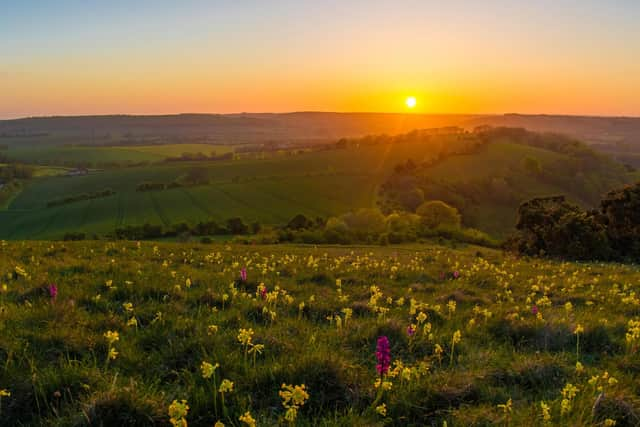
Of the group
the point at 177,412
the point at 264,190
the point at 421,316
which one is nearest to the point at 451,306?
the point at 421,316

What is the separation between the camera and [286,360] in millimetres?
4637

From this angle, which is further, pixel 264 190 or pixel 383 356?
pixel 264 190

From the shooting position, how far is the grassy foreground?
143 inches

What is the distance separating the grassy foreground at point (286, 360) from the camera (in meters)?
3.63

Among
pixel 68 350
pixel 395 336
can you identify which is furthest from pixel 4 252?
pixel 395 336

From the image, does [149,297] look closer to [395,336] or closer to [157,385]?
[157,385]

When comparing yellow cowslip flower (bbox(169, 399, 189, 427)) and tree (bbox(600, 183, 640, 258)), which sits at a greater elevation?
yellow cowslip flower (bbox(169, 399, 189, 427))

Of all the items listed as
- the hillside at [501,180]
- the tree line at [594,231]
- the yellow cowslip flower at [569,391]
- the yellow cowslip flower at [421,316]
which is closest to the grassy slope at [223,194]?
the hillside at [501,180]

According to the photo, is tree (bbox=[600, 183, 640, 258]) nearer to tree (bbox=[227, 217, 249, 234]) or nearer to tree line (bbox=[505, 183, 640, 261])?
tree line (bbox=[505, 183, 640, 261])

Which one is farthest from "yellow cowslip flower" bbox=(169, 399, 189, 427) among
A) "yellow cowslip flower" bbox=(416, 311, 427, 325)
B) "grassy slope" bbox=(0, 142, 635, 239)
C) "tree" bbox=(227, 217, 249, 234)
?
"grassy slope" bbox=(0, 142, 635, 239)

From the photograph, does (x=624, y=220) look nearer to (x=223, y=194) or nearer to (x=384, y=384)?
(x=384, y=384)

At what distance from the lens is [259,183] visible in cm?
13088

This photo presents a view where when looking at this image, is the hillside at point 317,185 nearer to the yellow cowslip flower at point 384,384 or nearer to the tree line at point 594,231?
the tree line at point 594,231

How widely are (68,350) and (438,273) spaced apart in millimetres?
11407
